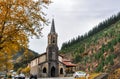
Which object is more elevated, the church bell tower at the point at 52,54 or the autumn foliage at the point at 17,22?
the church bell tower at the point at 52,54

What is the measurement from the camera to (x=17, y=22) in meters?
37.2

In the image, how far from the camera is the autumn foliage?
36438 millimetres

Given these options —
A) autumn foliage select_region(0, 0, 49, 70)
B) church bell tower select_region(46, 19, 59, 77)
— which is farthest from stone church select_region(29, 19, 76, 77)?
autumn foliage select_region(0, 0, 49, 70)

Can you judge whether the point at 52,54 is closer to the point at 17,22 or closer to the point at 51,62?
the point at 51,62

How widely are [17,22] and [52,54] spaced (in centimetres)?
10122

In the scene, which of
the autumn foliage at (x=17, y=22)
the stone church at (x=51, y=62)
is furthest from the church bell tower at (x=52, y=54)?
the autumn foliage at (x=17, y=22)

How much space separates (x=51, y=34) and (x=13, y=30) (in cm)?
9714

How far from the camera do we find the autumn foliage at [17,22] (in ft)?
120

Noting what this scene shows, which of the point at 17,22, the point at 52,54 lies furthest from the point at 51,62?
the point at 17,22

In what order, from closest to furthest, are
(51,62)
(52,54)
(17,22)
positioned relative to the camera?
1. (17,22)
2. (51,62)
3. (52,54)

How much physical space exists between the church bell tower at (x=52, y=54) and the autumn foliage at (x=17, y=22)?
9601cm

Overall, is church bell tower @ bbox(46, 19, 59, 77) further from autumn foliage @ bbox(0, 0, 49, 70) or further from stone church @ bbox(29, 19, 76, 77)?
autumn foliage @ bbox(0, 0, 49, 70)

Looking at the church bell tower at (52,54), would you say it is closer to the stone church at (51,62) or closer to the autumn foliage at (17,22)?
the stone church at (51,62)

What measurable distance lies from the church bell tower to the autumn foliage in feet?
315
